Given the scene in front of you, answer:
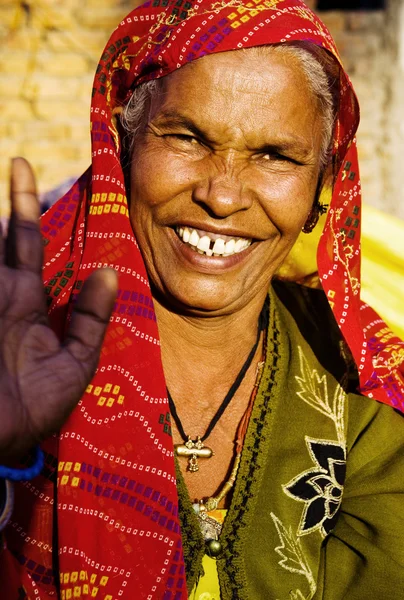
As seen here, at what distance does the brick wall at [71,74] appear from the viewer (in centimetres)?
576

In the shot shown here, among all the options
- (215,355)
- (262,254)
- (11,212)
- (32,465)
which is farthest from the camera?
(215,355)

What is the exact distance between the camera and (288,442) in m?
2.46

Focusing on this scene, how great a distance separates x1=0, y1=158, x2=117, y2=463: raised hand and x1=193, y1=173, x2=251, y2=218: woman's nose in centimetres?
80

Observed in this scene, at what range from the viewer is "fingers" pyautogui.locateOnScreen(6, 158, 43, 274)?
1470mm

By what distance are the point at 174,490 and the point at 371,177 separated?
4.53 metres

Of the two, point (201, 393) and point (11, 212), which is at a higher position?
point (11, 212)

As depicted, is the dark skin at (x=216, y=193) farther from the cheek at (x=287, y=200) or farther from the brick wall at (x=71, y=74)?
the brick wall at (x=71, y=74)

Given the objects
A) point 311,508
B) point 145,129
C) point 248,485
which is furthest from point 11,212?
point 311,508

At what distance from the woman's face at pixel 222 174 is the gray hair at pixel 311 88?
31 mm

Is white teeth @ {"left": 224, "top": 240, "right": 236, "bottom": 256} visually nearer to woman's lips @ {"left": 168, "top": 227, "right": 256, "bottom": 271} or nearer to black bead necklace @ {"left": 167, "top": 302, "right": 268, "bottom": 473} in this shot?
woman's lips @ {"left": 168, "top": 227, "right": 256, "bottom": 271}

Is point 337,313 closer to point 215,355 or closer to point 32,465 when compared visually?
point 215,355

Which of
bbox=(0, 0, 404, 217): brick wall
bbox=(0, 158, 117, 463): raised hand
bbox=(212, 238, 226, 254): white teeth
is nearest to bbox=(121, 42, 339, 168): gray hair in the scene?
bbox=(212, 238, 226, 254): white teeth

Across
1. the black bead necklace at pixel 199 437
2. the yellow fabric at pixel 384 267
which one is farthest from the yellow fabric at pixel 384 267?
the black bead necklace at pixel 199 437

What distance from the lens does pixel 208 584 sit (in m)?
2.25
